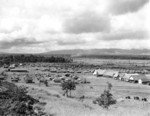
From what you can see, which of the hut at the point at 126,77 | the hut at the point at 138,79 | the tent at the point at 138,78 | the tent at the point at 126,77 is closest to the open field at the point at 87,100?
the hut at the point at 138,79

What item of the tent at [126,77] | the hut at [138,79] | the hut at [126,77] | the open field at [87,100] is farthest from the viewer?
the tent at [126,77]

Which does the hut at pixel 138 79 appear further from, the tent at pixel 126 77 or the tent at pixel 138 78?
the tent at pixel 126 77

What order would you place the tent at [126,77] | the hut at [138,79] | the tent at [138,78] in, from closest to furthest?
the hut at [138,79] < the tent at [138,78] < the tent at [126,77]

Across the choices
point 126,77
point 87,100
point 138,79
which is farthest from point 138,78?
point 87,100

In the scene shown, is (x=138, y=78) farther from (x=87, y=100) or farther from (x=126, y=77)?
(x=87, y=100)

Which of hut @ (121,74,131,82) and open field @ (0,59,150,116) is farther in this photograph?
hut @ (121,74,131,82)

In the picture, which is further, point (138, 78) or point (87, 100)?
point (138, 78)

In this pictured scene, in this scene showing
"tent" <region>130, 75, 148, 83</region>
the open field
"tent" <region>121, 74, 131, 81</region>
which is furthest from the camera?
"tent" <region>121, 74, 131, 81</region>

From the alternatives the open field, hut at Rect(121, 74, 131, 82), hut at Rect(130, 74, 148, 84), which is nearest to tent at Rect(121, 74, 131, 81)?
hut at Rect(121, 74, 131, 82)

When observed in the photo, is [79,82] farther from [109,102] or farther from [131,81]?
[109,102]

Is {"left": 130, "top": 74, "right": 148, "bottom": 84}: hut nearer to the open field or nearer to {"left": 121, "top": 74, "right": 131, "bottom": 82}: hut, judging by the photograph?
{"left": 121, "top": 74, "right": 131, "bottom": 82}: hut

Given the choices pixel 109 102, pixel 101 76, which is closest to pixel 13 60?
pixel 101 76
